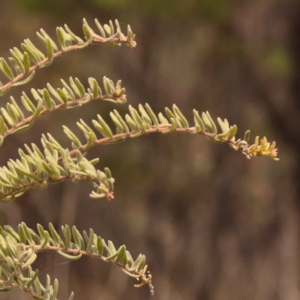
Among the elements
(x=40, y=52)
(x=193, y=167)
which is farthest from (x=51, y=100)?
(x=193, y=167)

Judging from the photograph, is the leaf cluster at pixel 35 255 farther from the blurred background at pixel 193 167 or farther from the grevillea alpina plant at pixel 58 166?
the blurred background at pixel 193 167

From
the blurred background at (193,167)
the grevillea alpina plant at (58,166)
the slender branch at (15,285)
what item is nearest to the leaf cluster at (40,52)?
the grevillea alpina plant at (58,166)

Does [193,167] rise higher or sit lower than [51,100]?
higher

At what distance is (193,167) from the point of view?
79.8 inches

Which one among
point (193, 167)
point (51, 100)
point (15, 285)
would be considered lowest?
point (15, 285)

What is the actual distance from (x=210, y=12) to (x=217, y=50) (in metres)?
0.20

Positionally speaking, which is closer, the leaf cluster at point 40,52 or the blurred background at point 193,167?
the leaf cluster at point 40,52

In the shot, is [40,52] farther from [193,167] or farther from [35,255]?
[193,167]

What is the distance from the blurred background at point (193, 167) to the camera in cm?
185

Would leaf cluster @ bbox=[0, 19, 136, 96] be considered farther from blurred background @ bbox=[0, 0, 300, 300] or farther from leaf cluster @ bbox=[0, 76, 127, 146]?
blurred background @ bbox=[0, 0, 300, 300]

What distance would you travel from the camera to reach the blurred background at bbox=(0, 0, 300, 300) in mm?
1848

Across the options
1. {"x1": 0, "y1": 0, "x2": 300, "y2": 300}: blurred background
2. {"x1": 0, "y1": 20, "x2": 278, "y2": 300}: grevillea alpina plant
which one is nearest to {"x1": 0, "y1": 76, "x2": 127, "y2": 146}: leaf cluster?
{"x1": 0, "y1": 20, "x2": 278, "y2": 300}: grevillea alpina plant

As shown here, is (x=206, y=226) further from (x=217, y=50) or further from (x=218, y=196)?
(x=217, y=50)

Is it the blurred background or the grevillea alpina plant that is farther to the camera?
the blurred background
